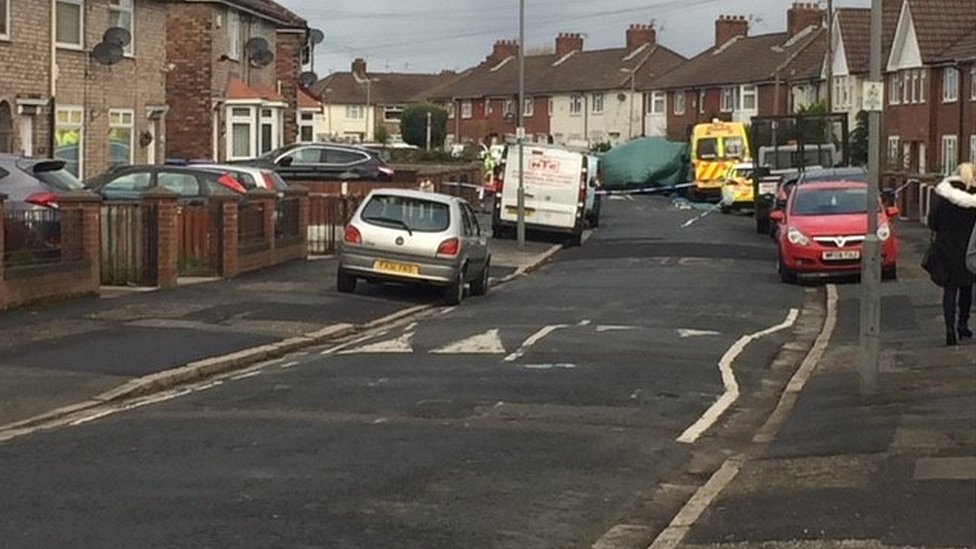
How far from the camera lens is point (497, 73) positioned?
11769 centimetres

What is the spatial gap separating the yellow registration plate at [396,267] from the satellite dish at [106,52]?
13170mm

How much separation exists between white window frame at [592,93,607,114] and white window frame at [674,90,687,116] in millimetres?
5517

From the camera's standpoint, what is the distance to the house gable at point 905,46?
205 feet

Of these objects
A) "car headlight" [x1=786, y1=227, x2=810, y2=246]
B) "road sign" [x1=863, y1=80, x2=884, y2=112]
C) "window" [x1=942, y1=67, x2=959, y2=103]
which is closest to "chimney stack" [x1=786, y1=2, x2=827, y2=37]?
"window" [x1=942, y1=67, x2=959, y2=103]

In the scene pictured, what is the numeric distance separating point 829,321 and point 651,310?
2.37 m

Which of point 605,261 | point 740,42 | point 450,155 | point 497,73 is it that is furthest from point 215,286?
point 497,73

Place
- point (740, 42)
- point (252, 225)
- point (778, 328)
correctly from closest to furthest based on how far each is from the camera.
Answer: point (778, 328) < point (252, 225) < point (740, 42)

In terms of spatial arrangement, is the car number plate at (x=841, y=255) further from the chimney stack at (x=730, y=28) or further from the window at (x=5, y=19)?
the chimney stack at (x=730, y=28)

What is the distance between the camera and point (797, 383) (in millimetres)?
15469

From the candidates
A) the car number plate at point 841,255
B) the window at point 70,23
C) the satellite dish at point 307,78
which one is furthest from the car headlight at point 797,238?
the satellite dish at point 307,78

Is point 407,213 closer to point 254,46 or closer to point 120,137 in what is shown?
point 120,137

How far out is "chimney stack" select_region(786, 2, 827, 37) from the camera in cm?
9194

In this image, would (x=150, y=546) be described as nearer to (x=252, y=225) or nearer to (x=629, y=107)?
(x=252, y=225)

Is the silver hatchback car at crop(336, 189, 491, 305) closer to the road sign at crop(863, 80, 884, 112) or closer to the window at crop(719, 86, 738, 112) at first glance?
the road sign at crop(863, 80, 884, 112)
